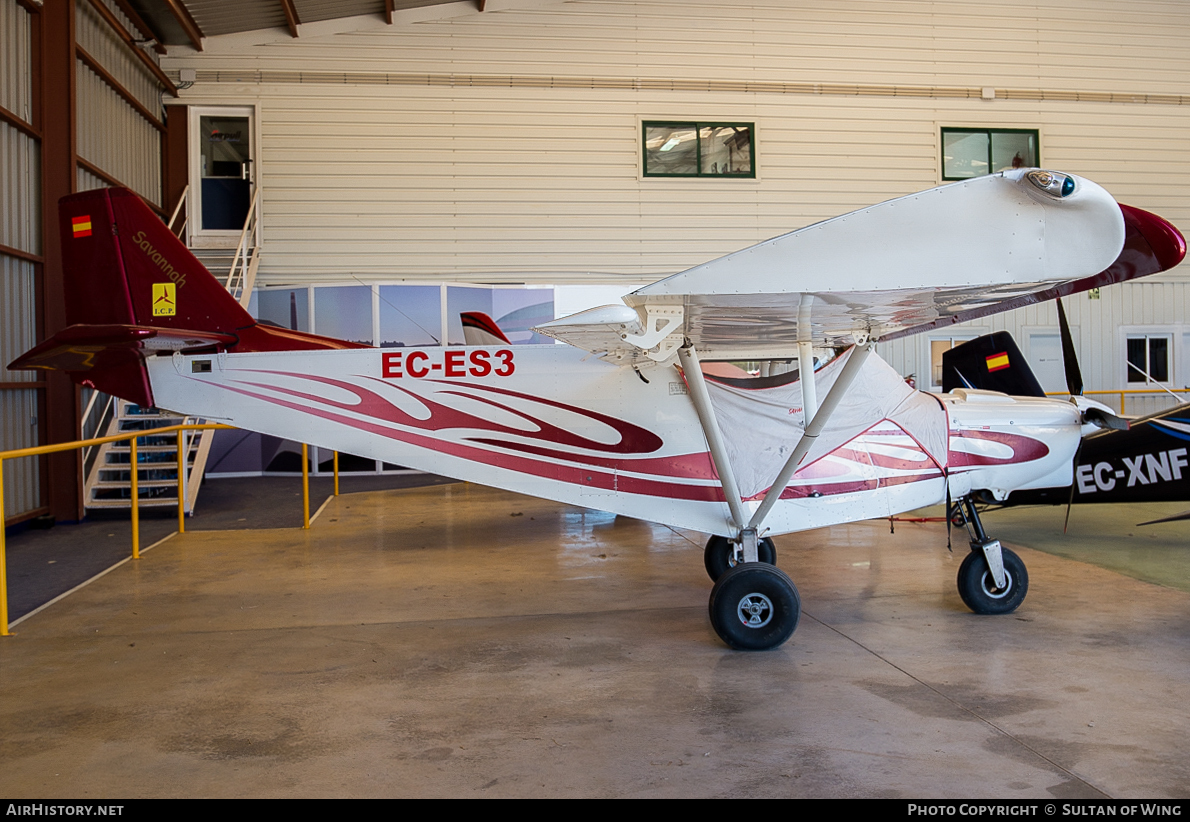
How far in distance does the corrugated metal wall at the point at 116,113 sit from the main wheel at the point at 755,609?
1162cm

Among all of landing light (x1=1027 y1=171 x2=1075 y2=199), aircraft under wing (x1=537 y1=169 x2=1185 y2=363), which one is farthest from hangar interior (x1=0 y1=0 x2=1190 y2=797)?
landing light (x1=1027 y1=171 x2=1075 y2=199)

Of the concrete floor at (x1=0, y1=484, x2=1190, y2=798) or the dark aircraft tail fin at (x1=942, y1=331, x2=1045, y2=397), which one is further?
the dark aircraft tail fin at (x1=942, y1=331, x2=1045, y2=397)

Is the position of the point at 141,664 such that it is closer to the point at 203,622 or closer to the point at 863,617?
the point at 203,622

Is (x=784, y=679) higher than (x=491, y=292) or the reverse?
the reverse

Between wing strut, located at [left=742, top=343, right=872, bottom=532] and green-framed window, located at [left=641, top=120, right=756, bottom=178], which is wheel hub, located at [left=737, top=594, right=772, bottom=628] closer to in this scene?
wing strut, located at [left=742, top=343, right=872, bottom=532]

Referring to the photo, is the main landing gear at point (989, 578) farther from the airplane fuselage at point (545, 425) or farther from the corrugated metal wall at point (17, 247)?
the corrugated metal wall at point (17, 247)

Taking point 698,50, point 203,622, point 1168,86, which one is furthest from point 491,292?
point 1168,86

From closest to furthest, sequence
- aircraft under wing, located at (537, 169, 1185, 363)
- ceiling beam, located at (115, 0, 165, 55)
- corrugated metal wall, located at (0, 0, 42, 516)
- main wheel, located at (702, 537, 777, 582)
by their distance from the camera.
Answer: aircraft under wing, located at (537, 169, 1185, 363), main wheel, located at (702, 537, 777, 582), corrugated metal wall, located at (0, 0, 42, 516), ceiling beam, located at (115, 0, 165, 55)

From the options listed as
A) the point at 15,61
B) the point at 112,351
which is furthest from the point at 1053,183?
the point at 15,61

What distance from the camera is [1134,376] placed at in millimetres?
17000

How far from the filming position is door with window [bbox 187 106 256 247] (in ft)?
49.9

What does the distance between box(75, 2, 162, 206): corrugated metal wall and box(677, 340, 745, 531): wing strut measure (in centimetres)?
1089

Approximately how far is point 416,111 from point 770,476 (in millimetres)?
12497
